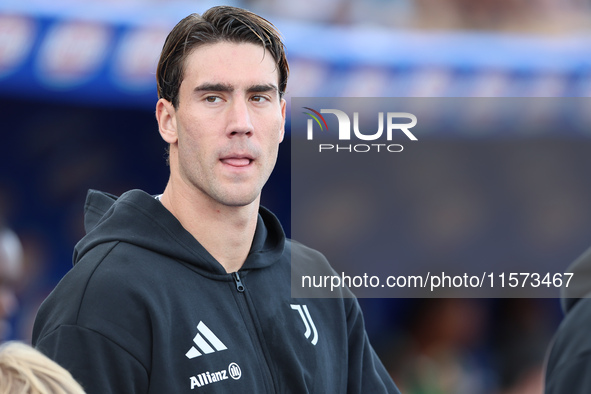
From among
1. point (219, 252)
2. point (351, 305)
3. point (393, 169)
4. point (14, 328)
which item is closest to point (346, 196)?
point (393, 169)

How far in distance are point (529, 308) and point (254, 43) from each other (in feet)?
10.1

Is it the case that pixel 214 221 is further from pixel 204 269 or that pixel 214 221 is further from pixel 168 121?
pixel 168 121

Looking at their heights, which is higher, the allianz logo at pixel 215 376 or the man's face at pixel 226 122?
the man's face at pixel 226 122

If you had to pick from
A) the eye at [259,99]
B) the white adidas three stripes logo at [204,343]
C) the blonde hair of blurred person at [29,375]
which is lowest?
the white adidas three stripes logo at [204,343]

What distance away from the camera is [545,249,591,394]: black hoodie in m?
1.59

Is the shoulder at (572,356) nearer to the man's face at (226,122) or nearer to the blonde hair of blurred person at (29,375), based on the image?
the man's face at (226,122)

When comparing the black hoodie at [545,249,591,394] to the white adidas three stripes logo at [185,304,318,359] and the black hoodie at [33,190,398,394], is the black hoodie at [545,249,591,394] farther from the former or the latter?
the white adidas three stripes logo at [185,304,318,359]

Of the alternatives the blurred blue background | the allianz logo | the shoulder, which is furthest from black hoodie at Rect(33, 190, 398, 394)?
the blurred blue background

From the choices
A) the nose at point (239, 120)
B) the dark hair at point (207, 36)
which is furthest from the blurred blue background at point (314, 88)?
the nose at point (239, 120)

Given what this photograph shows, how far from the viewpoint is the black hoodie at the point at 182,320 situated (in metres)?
1.47

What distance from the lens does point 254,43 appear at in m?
1.72

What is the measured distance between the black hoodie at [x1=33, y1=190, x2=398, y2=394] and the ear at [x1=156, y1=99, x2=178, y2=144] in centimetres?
13

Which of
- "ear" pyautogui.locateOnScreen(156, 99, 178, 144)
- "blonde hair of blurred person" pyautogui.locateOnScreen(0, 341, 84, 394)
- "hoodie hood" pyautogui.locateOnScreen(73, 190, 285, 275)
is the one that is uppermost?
"ear" pyautogui.locateOnScreen(156, 99, 178, 144)

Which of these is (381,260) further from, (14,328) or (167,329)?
(14,328)
